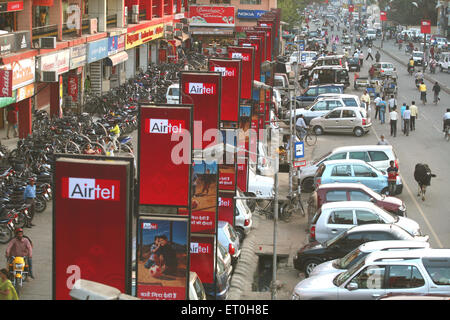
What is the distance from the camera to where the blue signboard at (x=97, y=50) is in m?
38.1

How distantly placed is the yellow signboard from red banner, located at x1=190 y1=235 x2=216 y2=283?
104ft

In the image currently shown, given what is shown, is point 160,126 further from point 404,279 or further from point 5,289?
point 404,279

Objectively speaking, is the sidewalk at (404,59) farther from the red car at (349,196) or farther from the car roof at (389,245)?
the car roof at (389,245)

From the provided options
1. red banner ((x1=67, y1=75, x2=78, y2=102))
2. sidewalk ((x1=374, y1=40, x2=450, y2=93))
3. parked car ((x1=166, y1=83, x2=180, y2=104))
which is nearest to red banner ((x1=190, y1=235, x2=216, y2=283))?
parked car ((x1=166, y1=83, x2=180, y2=104))

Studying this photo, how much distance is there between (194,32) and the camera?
2822 inches

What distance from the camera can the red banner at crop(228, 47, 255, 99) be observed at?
27719mm

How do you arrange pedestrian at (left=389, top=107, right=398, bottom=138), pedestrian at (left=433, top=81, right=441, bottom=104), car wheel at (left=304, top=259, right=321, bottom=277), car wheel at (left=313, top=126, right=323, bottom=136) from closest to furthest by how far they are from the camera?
car wheel at (left=304, top=259, right=321, bottom=277) → pedestrian at (left=389, top=107, right=398, bottom=138) → car wheel at (left=313, top=126, right=323, bottom=136) → pedestrian at (left=433, top=81, right=441, bottom=104)

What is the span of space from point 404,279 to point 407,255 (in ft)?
1.52

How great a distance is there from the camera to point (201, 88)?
64.5ft

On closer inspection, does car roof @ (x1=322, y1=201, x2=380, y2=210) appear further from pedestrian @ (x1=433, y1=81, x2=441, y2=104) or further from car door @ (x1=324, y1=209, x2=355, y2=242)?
pedestrian @ (x1=433, y1=81, x2=441, y2=104)

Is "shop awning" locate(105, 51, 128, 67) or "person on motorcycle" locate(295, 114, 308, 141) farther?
"shop awning" locate(105, 51, 128, 67)

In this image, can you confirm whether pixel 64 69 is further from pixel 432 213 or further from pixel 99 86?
pixel 432 213

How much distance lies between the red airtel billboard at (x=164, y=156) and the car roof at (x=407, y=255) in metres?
4.18

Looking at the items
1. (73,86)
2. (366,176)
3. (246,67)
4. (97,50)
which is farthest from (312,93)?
(366,176)
